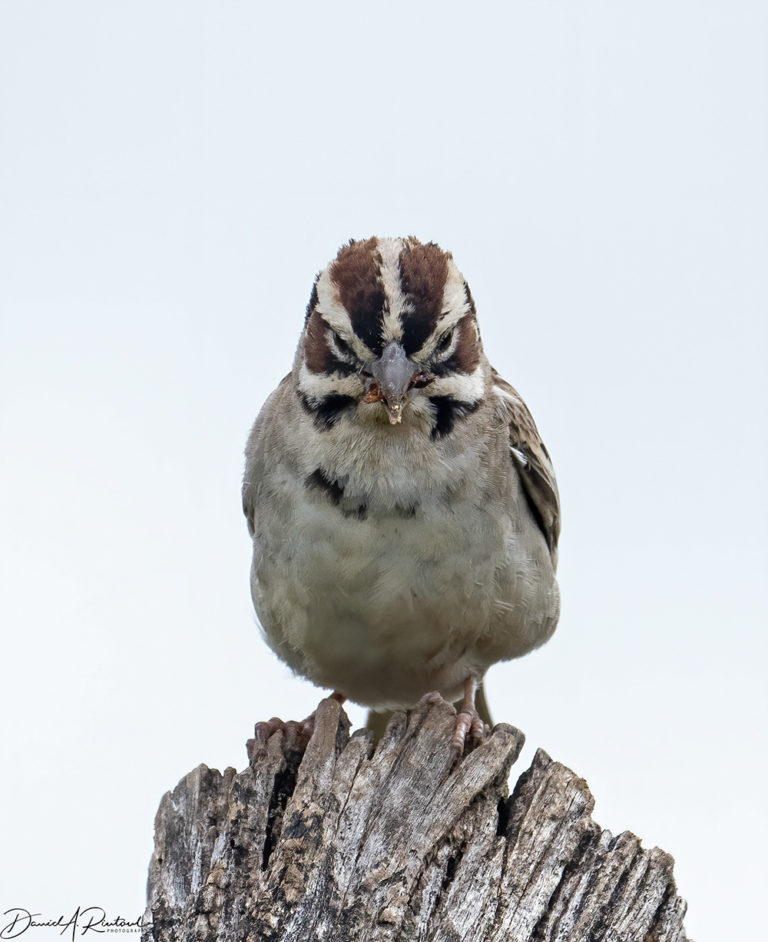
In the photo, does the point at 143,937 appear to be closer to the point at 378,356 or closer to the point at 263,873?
the point at 263,873

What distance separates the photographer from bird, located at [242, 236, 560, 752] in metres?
6.06

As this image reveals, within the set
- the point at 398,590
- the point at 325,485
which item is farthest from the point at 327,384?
the point at 398,590

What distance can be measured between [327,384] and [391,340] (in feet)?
1.64

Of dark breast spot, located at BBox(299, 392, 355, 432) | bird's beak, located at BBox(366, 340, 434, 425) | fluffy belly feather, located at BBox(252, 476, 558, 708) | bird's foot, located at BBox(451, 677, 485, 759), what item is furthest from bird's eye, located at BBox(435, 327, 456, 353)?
bird's foot, located at BBox(451, 677, 485, 759)

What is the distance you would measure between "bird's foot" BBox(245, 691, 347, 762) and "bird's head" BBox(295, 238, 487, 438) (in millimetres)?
1362

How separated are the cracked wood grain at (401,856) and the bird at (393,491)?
1.97ft

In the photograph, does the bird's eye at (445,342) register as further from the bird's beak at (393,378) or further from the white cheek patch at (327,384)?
the white cheek patch at (327,384)

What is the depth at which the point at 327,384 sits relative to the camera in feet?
20.6

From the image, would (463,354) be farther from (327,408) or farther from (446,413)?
(327,408)

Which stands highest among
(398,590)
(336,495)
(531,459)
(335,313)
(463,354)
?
(531,459)

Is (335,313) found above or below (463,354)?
below

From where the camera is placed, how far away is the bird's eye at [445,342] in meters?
6.09

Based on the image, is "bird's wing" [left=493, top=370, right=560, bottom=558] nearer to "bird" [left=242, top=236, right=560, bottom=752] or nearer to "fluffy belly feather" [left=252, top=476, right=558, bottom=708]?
"bird" [left=242, top=236, right=560, bottom=752]

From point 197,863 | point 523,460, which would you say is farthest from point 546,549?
point 197,863
